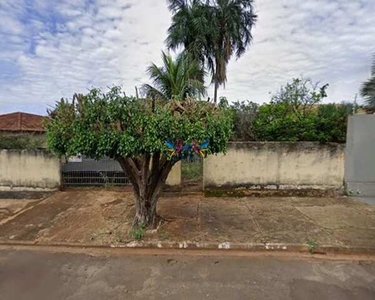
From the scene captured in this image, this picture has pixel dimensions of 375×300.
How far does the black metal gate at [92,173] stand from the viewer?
24.7 feet

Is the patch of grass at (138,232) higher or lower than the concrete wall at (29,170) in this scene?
lower

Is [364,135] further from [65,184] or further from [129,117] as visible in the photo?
[65,184]

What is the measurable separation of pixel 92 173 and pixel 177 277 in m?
5.07

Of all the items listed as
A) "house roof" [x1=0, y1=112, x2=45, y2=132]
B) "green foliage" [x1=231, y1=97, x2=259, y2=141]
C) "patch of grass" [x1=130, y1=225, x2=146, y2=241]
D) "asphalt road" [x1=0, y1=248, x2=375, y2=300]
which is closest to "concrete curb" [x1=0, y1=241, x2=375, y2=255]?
"patch of grass" [x1=130, y1=225, x2=146, y2=241]

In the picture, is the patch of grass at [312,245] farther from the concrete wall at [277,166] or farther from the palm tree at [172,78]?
the palm tree at [172,78]

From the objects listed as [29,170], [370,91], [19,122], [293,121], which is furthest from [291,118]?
[19,122]

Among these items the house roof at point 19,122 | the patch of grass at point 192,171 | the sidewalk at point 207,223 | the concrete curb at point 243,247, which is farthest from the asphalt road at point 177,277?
the house roof at point 19,122

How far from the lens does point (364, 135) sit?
7043 millimetres

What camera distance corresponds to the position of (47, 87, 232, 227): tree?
12.8 feet

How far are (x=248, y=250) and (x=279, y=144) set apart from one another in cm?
390

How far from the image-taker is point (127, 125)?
158 inches

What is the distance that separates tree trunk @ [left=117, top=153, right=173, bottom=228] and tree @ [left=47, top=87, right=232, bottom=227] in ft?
1.17

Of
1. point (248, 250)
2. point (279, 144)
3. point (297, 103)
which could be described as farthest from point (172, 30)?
point (248, 250)

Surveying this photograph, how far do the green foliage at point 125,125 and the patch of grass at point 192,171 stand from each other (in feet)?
11.7
